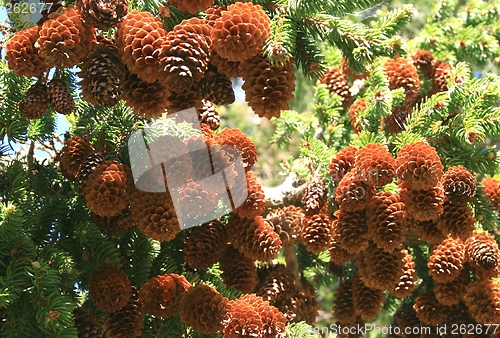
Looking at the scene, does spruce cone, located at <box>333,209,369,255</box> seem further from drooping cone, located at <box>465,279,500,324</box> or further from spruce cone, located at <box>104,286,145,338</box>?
spruce cone, located at <box>104,286,145,338</box>

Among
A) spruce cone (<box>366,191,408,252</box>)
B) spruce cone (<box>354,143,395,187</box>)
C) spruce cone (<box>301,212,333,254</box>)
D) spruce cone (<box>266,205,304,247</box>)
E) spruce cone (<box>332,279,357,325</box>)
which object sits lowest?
spruce cone (<box>332,279,357,325</box>)

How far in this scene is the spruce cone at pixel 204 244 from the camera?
173cm

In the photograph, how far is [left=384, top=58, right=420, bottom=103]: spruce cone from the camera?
225 cm

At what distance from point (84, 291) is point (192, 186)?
0.61m

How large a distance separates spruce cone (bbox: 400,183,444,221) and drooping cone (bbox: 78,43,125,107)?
33.0 inches

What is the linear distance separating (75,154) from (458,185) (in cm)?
109

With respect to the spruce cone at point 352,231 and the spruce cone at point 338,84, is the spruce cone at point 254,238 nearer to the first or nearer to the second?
the spruce cone at point 352,231

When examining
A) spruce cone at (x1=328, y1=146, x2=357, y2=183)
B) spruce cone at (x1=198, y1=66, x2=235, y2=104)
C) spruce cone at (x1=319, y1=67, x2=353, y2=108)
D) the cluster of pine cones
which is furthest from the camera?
spruce cone at (x1=319, y1=67, x2=353, y2=108)

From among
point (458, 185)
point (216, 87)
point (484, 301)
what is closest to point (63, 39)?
point (216, 87)

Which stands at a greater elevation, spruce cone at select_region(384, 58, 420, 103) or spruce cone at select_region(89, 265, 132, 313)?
spruce cone at select_region(384, 58, 420, 103)

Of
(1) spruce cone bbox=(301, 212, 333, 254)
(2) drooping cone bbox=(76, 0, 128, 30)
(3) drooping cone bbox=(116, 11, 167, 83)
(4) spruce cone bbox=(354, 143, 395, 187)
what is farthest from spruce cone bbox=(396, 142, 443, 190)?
(2) drooping cone bbox=(76, 0, 128, 30)

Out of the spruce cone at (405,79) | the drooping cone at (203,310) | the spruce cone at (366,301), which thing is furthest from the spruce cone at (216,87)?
the spruce cone at (405,79)

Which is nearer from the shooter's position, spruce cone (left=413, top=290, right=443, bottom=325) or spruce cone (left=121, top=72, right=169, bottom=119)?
spruce cone (left=121, top=72, right=169, bottom=119)

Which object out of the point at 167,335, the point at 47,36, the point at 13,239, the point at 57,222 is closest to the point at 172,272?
the point at 167,335
